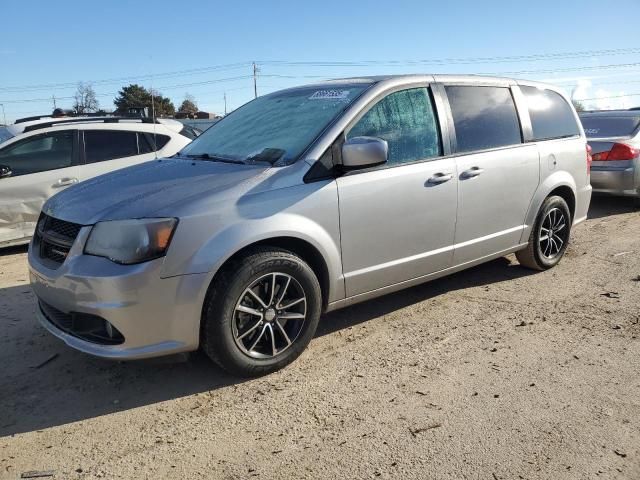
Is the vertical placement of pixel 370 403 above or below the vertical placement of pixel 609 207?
below

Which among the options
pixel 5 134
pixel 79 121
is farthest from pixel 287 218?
pixel 5 134

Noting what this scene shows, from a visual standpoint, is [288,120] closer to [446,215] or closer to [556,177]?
[446,215]

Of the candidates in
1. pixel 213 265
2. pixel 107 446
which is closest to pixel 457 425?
pixel 213 265

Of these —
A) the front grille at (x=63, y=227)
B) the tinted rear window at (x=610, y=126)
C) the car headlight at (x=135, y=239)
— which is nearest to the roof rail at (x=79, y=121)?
the front grille at (x=63, y=227)

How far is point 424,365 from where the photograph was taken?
352cm

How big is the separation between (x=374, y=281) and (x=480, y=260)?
1.28 metres

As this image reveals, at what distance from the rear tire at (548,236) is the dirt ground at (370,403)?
0.77 metres

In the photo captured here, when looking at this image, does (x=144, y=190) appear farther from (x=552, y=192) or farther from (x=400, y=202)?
(x=552, y=192)

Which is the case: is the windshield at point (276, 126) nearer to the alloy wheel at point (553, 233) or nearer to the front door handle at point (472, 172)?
the front door handle at point (472, 172)

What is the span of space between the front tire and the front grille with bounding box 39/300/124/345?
0.49m

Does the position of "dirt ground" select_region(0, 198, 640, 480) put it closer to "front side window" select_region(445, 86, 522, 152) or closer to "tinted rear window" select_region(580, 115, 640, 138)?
"front side window" select_region(445, 86, 522, 152)

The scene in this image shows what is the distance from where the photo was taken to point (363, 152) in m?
3.44

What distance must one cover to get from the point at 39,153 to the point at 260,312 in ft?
16.5

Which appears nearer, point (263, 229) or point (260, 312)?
point (263, 229)
